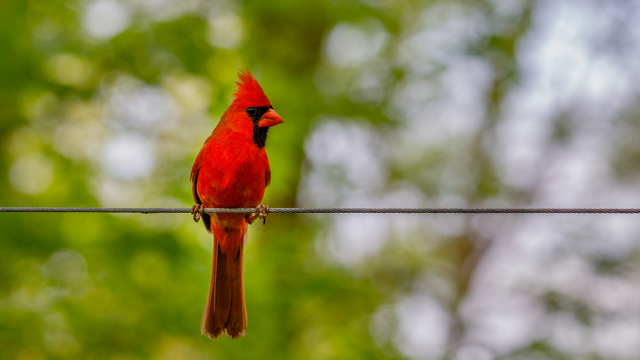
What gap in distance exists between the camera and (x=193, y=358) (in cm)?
471

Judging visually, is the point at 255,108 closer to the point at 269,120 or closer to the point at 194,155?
the point at 269,120

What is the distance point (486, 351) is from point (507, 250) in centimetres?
186

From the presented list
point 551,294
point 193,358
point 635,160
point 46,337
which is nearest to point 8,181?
point 46,337

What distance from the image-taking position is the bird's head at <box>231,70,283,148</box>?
11.1 feet

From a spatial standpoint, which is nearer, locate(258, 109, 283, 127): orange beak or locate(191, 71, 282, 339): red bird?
locate(191, 71, 282, 339): red bird

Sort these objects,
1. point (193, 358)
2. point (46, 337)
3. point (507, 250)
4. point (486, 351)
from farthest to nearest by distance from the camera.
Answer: point (507, 250) < point (486, 351) < point (193, 358) < point (46, 337)

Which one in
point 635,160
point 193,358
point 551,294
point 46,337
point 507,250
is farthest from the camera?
point 507,250

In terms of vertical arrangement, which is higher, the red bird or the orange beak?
the orange beak

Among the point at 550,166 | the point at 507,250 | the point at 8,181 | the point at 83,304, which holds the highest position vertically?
the point at 550,166

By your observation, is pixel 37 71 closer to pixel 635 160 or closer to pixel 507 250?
pixel 507 250

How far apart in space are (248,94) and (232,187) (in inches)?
24.5

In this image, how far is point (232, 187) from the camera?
319 centimetres

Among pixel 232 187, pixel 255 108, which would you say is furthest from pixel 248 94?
pixel 232 187

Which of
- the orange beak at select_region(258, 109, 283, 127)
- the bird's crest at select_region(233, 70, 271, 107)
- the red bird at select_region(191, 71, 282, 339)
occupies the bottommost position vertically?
the red bird at select_region(191, 71, 282, 339)
